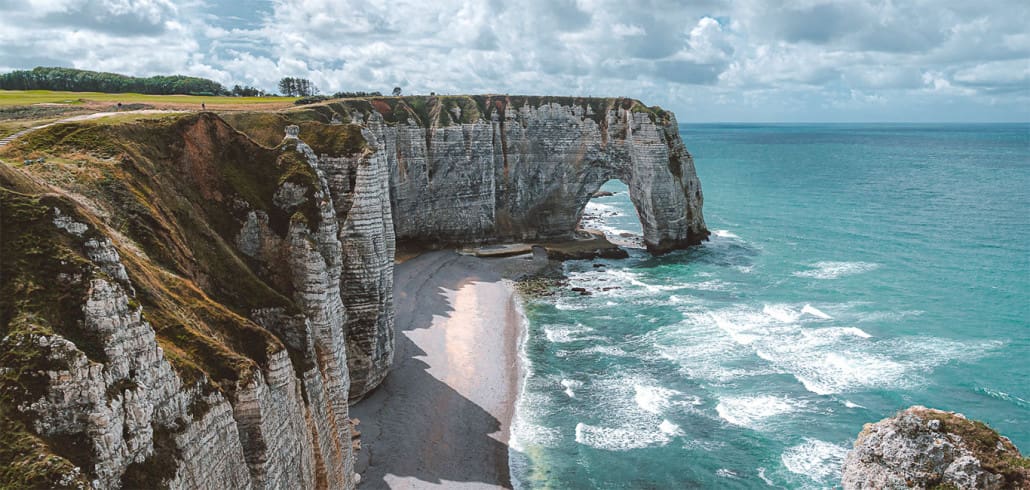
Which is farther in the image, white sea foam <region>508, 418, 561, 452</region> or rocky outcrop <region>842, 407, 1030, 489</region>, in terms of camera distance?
white sea foam <region>508, 418, 561, 452</region>

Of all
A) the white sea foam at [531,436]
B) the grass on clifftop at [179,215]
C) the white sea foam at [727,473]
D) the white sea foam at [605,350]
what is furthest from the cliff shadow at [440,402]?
the grass on clifftop at [179,215]

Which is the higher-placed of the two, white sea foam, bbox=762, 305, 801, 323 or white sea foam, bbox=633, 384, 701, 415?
white sea foam, bbox=762, 305, 801, 323

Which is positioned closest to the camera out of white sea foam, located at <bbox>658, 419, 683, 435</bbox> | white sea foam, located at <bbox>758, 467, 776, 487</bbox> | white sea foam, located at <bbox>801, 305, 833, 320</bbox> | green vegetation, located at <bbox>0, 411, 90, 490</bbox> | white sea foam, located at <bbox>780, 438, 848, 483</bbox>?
green vegetation, located at <bbox>0, 411, 90, 490</bbox>

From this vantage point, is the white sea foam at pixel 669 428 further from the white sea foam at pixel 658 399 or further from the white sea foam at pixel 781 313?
the white sea foam at pixel 781 313

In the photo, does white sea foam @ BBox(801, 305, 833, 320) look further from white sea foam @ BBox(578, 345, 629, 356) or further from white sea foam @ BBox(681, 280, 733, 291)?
white sea foam @ BBox(578, 345, 629, 356)

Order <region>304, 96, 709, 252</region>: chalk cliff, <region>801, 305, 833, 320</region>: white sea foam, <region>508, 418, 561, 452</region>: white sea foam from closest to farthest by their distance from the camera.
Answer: <region>508, 418, 561, 452</region>: white sea foam
<region>801, 305, 833, 320</region>: white sea foam
<region>304, 96, 709, 252</region>: chalk cliff

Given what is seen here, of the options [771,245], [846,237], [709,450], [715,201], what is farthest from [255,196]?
[715,201]

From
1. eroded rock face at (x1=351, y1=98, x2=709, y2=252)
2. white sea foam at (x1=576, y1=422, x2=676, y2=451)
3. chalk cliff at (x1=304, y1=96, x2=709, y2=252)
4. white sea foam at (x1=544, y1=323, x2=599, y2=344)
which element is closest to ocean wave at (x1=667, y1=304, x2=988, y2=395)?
white sea foam at (x1=544, y1=323, x2=599, y2=344)
